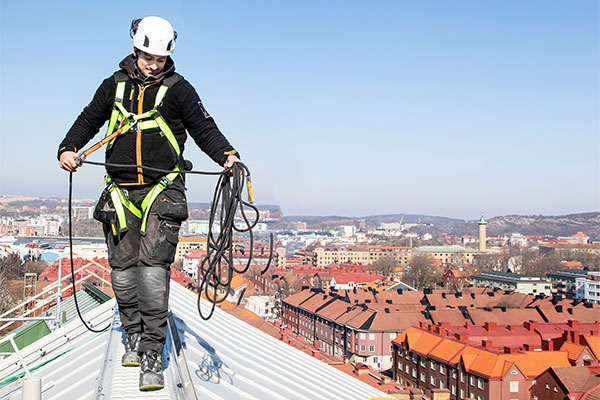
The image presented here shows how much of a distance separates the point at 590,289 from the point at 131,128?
68.4 meters

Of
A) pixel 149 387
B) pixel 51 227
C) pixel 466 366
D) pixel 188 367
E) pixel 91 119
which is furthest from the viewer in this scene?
pixel 51 227

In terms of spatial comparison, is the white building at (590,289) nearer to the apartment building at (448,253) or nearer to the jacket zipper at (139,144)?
the apartment building at (448,253)

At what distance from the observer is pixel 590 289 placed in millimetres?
64062

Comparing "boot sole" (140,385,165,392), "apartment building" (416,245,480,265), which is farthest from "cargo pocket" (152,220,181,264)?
"apartment building" (416,245,480,265)

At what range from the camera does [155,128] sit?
11.1 feet

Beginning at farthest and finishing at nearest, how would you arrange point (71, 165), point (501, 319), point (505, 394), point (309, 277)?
point (309, 277) → point (501, 319) → point (505, 394) → point (71, 165)

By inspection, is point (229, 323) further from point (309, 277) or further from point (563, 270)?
point (563, 270)

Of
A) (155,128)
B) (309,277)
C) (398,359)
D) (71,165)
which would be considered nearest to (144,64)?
(155,128)

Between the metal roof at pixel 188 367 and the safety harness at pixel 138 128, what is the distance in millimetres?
814

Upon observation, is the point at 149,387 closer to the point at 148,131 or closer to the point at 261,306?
the point at 148,131

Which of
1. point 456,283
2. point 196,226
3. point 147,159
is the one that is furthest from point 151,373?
point 196,226

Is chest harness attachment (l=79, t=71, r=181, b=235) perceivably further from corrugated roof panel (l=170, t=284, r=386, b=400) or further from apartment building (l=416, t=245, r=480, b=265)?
apartment building (l=416, t=245, r=480, b=265)

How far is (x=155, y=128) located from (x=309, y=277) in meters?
61.6

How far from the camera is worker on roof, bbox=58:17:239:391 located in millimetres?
3367
